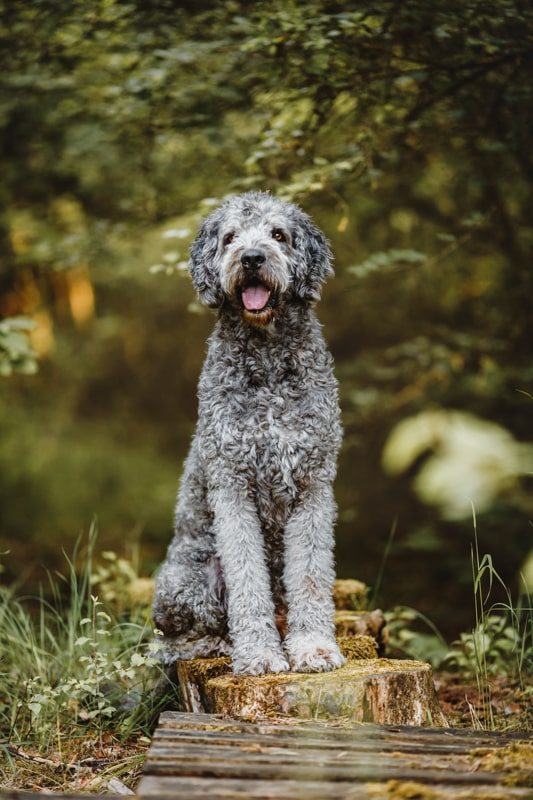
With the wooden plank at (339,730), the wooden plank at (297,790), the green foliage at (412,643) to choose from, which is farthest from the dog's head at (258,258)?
the green foliage at (412,643)

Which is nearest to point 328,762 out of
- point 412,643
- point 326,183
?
point 412,643

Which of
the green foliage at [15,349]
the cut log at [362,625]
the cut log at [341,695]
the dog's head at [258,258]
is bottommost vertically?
the cut log at [362,625]

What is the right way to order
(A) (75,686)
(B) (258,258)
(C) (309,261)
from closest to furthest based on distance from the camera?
(B) (258,258), (C) (309,261), (A) (75,686)

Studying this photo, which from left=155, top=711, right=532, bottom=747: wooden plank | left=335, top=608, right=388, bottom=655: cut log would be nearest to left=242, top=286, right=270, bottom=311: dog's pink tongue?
left=155, top=711, right=532, bottom=747: wooden plank

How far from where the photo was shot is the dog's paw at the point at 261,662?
12.3 feet

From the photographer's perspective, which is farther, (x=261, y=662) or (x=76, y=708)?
(x=76, y=708)

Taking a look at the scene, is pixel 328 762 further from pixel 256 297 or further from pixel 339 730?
pixel 256 297

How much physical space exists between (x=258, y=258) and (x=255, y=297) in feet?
0.61

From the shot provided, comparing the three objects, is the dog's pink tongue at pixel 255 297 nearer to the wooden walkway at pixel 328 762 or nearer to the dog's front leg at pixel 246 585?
the dog's front leg at pixel 246 585

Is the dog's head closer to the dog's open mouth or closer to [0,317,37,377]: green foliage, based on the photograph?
the dog's open mouth

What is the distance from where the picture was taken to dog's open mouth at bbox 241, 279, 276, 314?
12.6 ft

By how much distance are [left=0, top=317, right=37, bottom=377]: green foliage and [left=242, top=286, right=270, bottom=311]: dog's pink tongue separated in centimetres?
187

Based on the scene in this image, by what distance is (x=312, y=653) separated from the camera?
379 cm

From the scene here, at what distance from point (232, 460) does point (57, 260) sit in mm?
4934
